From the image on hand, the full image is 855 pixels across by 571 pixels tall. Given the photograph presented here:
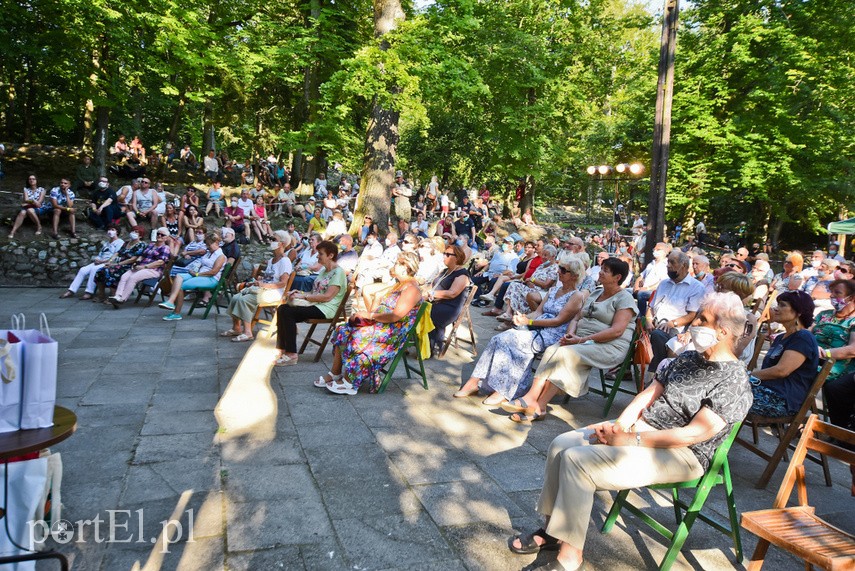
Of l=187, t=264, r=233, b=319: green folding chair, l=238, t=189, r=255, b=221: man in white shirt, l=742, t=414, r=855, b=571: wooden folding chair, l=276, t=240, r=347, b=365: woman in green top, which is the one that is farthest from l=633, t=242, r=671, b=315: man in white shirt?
l=238, t=189, r=255, b=221: man in white shirt

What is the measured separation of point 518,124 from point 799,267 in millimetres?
12242

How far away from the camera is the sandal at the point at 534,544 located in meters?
2.74

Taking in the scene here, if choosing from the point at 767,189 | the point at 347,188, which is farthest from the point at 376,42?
the point at 767,189

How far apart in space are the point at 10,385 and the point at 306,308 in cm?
382

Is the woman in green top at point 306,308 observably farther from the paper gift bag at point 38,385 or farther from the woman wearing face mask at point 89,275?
the woman wearing face mask at point 89,275

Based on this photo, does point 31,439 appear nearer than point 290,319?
Yes

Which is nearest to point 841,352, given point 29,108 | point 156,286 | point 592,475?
point 592,475

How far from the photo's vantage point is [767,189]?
64.8 ft

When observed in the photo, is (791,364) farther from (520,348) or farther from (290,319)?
(290,319)

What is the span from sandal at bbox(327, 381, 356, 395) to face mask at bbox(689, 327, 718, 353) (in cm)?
307

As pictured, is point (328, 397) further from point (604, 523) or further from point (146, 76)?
point (146, 76)

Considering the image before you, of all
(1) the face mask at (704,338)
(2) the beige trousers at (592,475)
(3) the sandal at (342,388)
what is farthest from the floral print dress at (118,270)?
(1) the face mask at (704,338)

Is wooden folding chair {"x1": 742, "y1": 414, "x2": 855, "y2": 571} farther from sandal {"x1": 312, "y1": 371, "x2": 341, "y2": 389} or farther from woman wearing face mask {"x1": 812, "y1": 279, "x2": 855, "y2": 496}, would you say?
sandal {"x1": 312, "y1": 371, "x2": 341, "y2": 389}

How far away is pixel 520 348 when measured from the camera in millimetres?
4984
